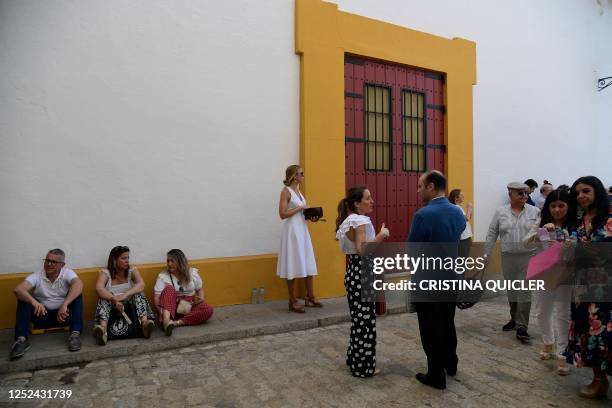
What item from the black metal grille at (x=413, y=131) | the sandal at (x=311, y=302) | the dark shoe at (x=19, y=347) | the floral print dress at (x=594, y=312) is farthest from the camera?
the black metal grille at (x=413, y=131)

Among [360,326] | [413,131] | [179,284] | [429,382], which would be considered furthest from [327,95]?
[429,382]

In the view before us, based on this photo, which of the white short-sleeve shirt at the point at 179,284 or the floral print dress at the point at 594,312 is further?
the white short-sleeve shirt at the point at 179,284

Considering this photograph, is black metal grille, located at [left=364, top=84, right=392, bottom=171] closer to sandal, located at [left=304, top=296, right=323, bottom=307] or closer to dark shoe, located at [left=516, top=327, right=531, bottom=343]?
sandal, located at [left=304, top=296, right=323, bottom=307]

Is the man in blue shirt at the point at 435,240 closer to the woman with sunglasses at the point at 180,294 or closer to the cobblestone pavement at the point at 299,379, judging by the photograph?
the cobblestone pavement at the point at 299,379

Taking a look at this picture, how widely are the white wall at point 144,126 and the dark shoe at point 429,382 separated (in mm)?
2870

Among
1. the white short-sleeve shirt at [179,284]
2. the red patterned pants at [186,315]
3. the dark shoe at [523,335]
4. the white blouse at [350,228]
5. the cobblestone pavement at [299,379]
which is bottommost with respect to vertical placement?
the cobblestone pavement at [299,379]

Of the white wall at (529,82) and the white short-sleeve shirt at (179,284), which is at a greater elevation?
the white wall at (529,82)

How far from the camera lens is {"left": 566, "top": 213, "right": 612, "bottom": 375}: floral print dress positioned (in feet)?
10.2

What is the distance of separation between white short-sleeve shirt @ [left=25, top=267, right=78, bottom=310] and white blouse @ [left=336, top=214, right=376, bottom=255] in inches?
110

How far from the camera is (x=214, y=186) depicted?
5504 millimetres

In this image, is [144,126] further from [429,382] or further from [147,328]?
[429,382]

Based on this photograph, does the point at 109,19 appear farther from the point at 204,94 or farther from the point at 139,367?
the point at 139,367

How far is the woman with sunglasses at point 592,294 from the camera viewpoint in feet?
10.3

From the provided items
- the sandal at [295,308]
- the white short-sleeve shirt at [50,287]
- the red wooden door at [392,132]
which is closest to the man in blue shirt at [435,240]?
the sandal at [295,308]
